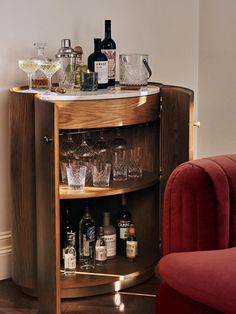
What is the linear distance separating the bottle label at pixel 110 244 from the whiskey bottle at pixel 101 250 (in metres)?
0.03

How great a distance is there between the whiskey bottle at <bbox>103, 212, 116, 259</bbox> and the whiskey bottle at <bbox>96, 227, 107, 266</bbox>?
3 cm

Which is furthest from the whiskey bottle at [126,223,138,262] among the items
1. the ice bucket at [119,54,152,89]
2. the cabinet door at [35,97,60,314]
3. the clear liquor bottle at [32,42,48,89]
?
the clear liquor bottle at [32,42,48,89]

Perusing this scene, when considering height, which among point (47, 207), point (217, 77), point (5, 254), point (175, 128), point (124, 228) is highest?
point (217, 77)

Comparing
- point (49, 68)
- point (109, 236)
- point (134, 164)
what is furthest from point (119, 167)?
point (49, 68)

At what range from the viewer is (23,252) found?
280cm

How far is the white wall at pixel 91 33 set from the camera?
287 cm

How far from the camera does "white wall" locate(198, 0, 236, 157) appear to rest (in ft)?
11.1

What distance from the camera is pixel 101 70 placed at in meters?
2.79

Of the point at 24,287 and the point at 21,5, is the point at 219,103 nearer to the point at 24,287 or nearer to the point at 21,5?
the point at 21,5

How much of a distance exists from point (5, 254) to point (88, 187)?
55 centimetres

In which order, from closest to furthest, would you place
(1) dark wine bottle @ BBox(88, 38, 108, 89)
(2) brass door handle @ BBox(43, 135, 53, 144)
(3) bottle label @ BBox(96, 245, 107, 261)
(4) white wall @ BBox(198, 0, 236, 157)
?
(2) brass door handle @ BBox(43, 135, 53, 144)
(1) dark wine bottle @ BBox(88, 38, 108, 89)
(3) bottle label @ BBox(96, 245, 107, 261)
(4) white wall @ BBox(198, 0, 236, 157)

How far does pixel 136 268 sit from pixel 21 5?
1.26 metres

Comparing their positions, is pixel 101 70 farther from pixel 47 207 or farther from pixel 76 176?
pixel 47 207

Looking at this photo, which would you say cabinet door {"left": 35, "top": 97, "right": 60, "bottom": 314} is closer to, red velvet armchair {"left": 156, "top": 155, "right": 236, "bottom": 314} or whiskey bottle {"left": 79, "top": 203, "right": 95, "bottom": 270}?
whiskey bottle {"left": 79, "top": 203, "right": 95, "bottom": 270}
